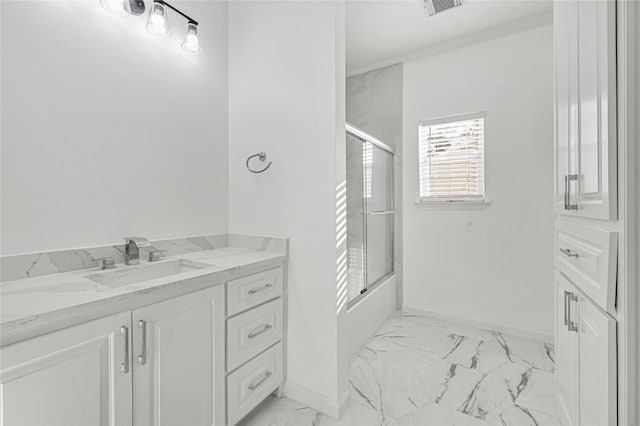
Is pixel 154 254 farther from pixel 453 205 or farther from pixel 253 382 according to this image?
pixel 453 205

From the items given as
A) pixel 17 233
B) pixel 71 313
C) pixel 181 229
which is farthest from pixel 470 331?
pixel 17 233

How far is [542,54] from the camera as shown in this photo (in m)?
2.40

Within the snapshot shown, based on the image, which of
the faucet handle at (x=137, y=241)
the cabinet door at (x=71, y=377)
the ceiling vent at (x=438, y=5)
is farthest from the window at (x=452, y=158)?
the cabinet door at (x=71, y=377)

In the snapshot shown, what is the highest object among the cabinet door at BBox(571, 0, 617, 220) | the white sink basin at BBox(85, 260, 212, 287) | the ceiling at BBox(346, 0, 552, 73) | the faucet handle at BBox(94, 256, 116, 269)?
the ceiling at BBox(346, 0, 552, 73)

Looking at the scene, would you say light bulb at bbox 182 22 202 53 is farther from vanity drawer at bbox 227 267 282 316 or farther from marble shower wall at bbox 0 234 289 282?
vanity drawer at bbox 227 267 282 316

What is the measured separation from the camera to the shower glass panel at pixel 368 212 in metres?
2.22

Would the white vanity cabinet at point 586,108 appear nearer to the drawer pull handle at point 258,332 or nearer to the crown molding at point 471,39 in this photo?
the crown molding at point 471,39

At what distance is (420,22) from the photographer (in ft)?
8.15

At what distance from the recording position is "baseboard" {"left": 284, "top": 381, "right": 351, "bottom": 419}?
158 centimetres

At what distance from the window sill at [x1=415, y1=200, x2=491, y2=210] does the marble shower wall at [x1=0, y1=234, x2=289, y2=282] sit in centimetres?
173

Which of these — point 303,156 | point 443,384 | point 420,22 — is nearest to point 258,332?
point 303,156

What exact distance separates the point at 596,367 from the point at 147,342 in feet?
4.97

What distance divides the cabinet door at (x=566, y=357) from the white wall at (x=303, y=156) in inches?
39.7

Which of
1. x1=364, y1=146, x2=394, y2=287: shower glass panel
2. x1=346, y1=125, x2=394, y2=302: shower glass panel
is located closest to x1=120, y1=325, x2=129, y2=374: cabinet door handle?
x1=346, y1=125, x2=394, y2=302: shower glass panel
